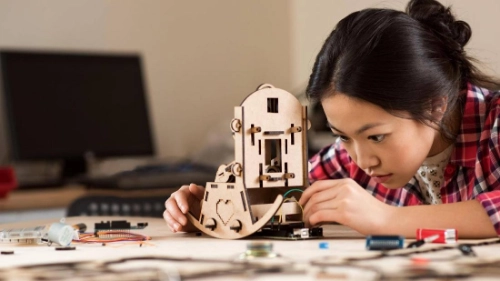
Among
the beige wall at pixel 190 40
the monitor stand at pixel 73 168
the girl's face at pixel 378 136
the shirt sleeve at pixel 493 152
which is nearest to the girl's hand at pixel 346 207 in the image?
the girl's face at pixel 378 136

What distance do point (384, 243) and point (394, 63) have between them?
378 mm

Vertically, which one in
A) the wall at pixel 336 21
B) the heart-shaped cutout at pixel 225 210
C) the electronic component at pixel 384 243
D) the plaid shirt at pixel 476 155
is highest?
the wall at pixel 336 21

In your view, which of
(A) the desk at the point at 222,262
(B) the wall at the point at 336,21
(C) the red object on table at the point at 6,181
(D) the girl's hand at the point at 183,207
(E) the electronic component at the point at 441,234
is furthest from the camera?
(C) the red object on table at the point at 6,181

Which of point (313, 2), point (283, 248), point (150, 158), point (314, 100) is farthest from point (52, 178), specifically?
point (283, 248)

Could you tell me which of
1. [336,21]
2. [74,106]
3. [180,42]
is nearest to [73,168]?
[74,106]

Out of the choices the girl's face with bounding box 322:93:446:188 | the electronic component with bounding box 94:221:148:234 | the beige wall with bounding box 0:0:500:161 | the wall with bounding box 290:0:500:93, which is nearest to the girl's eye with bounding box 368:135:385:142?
the girl's face with bounding box 322:93:446:188

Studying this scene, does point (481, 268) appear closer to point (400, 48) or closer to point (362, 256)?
point (362, 256)

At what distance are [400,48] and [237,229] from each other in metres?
0.42

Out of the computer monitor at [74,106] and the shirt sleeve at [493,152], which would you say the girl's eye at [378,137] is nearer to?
the shirt sleeve at [493,152]

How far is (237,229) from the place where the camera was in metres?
1.28

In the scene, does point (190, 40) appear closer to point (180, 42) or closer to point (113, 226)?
point (180, 42)

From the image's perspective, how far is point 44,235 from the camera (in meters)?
1.28

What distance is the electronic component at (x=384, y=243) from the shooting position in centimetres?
110

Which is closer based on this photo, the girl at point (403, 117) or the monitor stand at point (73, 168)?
the girl at point (403, 117)
